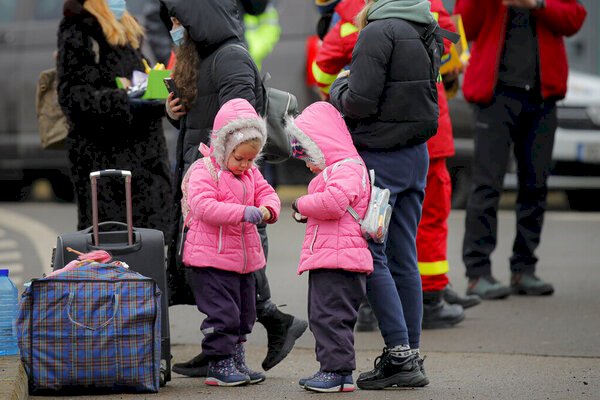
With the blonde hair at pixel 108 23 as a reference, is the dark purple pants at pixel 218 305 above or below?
below

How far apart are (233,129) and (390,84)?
0.70 metres

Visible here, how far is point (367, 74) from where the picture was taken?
6539 mm

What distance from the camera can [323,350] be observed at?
639 cm

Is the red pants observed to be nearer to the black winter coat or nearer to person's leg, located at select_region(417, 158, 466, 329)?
person's leg, located at select_region(417, 158, 466, 329)

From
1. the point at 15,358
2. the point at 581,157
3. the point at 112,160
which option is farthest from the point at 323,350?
the point at 581,157

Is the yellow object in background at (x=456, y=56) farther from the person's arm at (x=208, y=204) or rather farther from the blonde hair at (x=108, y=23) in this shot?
the person's arm at (x=208, y=204)

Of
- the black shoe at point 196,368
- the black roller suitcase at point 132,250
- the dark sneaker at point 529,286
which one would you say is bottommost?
the dark sneaker at point 529,286

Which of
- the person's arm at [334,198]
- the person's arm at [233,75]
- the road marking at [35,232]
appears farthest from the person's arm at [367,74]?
the road marking at [35,232]

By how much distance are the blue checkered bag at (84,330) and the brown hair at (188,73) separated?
0.97 m

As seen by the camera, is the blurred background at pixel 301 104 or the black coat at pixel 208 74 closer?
the black coat at pixel 208 74

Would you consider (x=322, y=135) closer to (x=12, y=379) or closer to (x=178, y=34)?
(x=178, y=34)

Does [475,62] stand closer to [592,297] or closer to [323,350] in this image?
[592,297]

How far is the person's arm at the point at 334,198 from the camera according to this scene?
6.28 meters

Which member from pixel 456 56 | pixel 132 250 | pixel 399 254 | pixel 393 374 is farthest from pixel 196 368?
pixel 456 56
